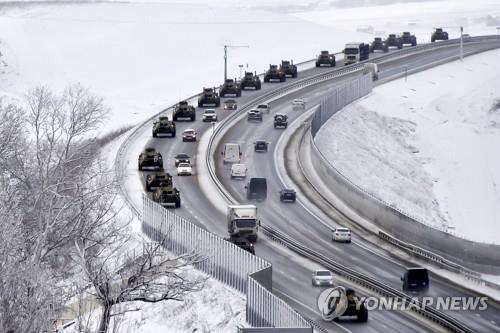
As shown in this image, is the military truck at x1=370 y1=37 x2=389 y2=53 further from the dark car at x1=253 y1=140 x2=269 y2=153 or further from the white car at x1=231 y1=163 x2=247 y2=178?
the white car at x1=231 y1=163 x2=247 y2=178

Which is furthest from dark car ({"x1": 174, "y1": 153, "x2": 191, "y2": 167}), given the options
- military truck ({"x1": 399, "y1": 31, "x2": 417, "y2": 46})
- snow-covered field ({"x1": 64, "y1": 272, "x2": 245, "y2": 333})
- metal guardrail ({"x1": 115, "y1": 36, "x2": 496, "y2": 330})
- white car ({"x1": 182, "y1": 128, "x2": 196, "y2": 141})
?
military truck ({"x1": 399, "y1": 31, "x2": 417, "y2": 46})

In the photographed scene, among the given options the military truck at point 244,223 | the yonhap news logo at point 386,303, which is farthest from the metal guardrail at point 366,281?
the military truck at point 244,223

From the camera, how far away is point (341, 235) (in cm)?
6862

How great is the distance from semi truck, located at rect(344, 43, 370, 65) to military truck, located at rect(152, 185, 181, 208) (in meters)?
74.0

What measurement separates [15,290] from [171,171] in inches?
2191

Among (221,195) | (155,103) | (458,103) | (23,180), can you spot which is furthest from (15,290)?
(155,103)

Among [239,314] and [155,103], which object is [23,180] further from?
[155,103]

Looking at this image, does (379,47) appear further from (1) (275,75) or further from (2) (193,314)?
(2) (193,314)

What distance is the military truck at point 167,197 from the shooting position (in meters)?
75.6

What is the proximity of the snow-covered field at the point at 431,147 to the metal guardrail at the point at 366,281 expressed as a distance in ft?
80.6

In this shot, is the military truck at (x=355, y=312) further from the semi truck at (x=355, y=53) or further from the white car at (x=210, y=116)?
the semi truck at (x=355, y=53)

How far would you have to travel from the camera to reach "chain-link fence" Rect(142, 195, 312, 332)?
153 ft

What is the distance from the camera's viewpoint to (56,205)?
59969mm

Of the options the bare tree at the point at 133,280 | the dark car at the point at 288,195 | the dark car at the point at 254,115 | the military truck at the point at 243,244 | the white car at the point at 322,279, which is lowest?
the dark car at the point at 288,195
